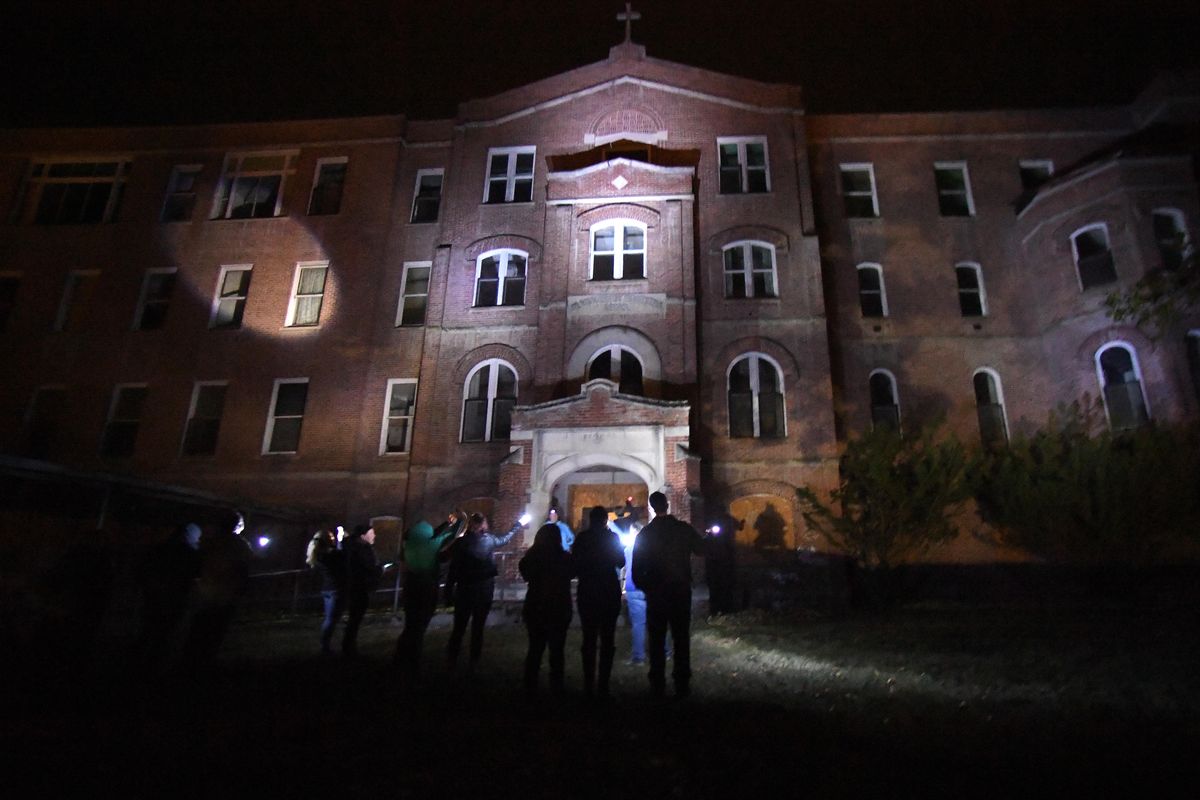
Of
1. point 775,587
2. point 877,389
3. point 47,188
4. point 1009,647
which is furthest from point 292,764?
point 47,188

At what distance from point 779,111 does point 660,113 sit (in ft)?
12.4

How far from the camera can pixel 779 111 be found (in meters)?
21.5

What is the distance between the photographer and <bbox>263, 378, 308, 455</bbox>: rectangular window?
1978 cm

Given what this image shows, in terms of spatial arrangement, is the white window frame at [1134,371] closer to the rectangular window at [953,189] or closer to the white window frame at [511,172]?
the rectangular window at [953,189]

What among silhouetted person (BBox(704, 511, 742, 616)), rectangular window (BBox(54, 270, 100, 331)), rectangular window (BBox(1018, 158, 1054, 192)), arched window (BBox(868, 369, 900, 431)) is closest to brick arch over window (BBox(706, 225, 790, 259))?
arched window (BBox(868, 369, 900, 431))

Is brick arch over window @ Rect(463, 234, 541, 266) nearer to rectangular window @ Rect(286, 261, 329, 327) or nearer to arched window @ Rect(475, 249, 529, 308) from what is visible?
arched window @ Rect(475, 249, 529, 308)

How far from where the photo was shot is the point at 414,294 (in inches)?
829

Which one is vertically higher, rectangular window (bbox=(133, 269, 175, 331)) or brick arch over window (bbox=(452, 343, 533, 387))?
rectangular window (bbox=(133, 269, 175, 331))

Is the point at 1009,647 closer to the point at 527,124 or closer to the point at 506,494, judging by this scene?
the point at 506,494

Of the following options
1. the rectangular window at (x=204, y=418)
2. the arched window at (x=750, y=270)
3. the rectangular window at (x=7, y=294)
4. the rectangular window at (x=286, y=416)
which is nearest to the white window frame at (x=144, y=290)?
the rectangular window at (x=204, y=418)

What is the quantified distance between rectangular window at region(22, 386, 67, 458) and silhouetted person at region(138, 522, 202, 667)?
16.9 meters

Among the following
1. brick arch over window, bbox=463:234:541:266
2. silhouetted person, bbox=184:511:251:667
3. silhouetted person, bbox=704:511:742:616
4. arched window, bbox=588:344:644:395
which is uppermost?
brick arch over window, bbox=463:234:541:266

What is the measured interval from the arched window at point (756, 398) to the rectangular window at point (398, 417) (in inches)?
362

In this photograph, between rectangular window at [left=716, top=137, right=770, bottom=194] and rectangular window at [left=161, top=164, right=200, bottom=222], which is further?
rectangular window at [left=161, top=164, right=200, bottom=222]
